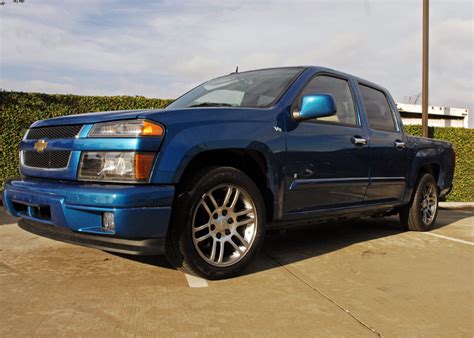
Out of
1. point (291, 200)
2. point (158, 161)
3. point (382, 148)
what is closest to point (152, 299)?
point (158, 161)

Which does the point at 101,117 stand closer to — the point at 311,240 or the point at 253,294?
the point at 253,294

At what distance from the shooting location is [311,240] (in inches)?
200

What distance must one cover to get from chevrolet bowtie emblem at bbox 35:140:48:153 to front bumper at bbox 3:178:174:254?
0.43 metres

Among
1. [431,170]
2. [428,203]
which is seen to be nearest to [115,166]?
[428,203]

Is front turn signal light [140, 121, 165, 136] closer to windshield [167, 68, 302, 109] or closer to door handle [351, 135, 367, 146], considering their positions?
windshield [167, 68, 302, 109]

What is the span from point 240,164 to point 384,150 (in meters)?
1.98

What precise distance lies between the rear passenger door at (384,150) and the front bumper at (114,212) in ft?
8.30

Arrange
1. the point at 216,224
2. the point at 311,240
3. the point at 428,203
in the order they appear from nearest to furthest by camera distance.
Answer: the point at 216,224 → the point at 311,240 → the point at 428,203

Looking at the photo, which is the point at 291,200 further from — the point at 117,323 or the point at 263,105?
the point at 117,323

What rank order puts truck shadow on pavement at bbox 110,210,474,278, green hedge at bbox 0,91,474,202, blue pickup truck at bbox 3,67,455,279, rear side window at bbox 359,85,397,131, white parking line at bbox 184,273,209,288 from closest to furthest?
1. blue pickup truck at bbox 3,67,455,279
2. white parking line at bbox 184,273,209,288
3. truck shadow on pavement at bbox 110,210,474,278
4. rear side window at bbox 359,85,397,131
5. green hedge at bbox 0,91,474,202

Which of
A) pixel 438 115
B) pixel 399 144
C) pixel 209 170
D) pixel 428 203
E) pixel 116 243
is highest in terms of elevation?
pixel 438 115

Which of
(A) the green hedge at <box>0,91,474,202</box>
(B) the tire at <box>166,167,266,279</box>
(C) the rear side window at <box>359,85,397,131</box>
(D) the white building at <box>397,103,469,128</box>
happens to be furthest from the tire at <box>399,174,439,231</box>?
(D) the white building at <box>397,103,469,128</box>

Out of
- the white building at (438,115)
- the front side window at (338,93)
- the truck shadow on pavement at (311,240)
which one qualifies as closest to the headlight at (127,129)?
the truck shadow on pavement at (311,240)

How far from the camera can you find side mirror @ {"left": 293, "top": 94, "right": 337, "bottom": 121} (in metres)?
3.79
